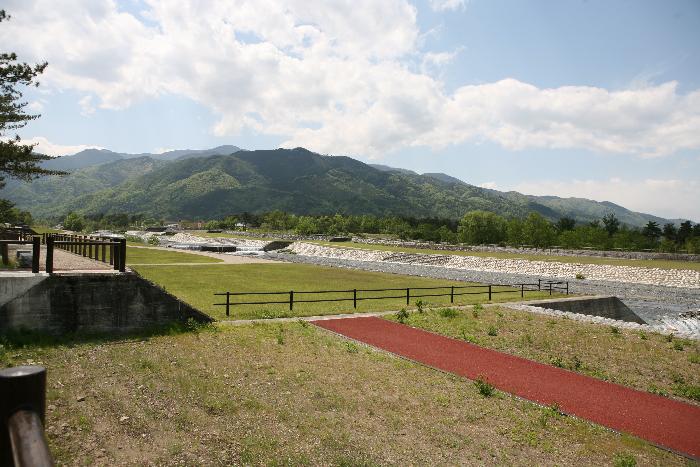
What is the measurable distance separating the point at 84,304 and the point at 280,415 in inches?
360

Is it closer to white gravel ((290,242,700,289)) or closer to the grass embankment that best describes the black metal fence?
the grass embankment

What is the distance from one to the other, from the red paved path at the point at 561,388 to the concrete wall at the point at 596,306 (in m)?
15.0

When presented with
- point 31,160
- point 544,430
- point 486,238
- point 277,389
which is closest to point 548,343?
point 544,430

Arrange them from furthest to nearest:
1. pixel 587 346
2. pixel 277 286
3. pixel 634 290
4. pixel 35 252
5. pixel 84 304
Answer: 1. pixel 634 290
2. pixel 277 286
3. pixel 587 346
4. pixel 84 304
5. pixel 35 252

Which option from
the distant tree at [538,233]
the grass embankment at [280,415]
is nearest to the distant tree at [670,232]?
the distant tree at [538,233]

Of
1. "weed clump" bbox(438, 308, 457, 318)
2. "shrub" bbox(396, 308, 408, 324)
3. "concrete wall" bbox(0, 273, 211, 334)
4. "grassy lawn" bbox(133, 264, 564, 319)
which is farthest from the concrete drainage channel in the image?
"concrete wall" bbox(0, 273, 211, 334)

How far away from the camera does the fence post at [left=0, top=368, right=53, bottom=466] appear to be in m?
2.34

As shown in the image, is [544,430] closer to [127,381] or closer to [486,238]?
[127,381]

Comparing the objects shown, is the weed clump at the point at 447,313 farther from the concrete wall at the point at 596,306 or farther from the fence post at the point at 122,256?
the fence post at the point at 122,256

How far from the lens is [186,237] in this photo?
139500 millimetres

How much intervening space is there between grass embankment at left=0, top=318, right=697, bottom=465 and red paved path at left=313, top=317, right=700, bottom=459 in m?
0.90

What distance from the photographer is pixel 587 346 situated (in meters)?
19.1

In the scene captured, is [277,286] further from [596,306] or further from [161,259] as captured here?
[161,259]

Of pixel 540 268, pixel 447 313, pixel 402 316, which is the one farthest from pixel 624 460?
pixel 540 268
